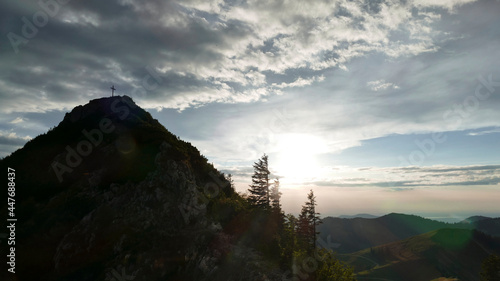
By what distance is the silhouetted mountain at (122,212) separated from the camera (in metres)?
31.9

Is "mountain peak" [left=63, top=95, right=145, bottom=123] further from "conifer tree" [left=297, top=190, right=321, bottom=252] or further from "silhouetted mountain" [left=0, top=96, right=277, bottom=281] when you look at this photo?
"conifer tree" [left=297, top=190, right=321, bottom=252]

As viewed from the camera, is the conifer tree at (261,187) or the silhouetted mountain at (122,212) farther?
the conifer tree at (261,187)

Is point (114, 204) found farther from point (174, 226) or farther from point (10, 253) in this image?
point (10, 253)

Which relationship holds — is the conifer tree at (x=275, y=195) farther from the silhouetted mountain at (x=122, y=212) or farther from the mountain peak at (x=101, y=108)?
the mountain peak at (x=101, y=108)

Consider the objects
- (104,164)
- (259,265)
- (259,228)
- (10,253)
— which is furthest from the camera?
(104,164)

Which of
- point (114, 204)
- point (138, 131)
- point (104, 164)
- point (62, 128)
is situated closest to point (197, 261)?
point (114, 204)

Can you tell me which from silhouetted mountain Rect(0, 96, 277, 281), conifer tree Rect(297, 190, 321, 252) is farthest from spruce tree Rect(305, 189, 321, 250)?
silhouetted mountain Rect(0, 96, 277, 281)

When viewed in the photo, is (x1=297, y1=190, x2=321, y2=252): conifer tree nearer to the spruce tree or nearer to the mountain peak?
the spruce tree

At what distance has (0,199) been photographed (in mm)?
43250

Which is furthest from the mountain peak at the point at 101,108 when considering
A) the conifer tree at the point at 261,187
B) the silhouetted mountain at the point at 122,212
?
the conifer tree at the point at 261,187

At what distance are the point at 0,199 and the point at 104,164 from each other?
65.4 feet

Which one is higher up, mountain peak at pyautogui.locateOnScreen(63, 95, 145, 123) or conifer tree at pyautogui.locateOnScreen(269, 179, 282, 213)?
mountain peak at pyautogui.locateOnScreen(63, 95, 145, 123)

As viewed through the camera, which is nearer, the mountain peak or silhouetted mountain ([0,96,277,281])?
silhouetted mountain ([0,96,277,281])

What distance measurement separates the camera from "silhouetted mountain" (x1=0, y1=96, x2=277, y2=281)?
31.9 metres
